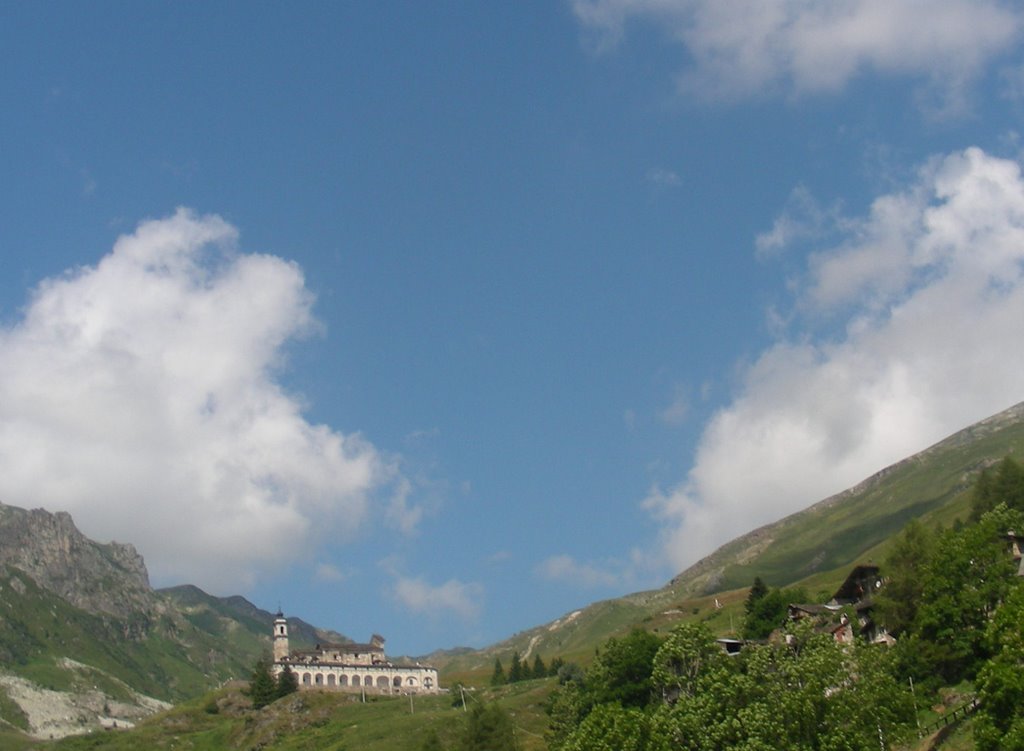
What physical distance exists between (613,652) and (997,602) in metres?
48.9

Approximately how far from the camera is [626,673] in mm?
116562

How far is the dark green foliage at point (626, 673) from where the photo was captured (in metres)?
114

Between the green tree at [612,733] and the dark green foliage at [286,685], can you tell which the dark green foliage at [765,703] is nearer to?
the green tree at [612,733]

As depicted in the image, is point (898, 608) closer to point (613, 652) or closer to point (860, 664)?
point (860, 664)

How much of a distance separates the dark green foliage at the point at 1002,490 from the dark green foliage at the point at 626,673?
5470 cm

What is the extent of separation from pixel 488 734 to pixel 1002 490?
82.0 metres

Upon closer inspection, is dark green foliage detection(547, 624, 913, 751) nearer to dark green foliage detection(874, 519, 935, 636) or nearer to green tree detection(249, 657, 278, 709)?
dark green foliage detection(874, 519, 935, 636)

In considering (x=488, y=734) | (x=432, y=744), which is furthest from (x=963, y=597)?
(x=432, y=744)

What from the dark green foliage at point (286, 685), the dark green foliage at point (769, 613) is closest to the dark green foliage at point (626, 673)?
the dark green foliage at point (769, 613)

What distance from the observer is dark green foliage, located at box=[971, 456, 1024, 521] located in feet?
466

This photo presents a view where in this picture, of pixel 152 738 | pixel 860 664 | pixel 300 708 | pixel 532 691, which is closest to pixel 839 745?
pixel 860 664

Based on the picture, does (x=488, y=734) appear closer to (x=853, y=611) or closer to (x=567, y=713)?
(x=567, y=713)

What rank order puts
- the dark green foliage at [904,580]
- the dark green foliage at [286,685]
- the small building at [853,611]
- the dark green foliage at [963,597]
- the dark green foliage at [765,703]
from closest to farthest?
the dark green foliage at [765,703] < the dark green foliage at [963,597] < the dark green foliage at [904,580] < the small building at [853,611] < the dark green foliage at [286,685]

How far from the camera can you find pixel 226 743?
182 meters
